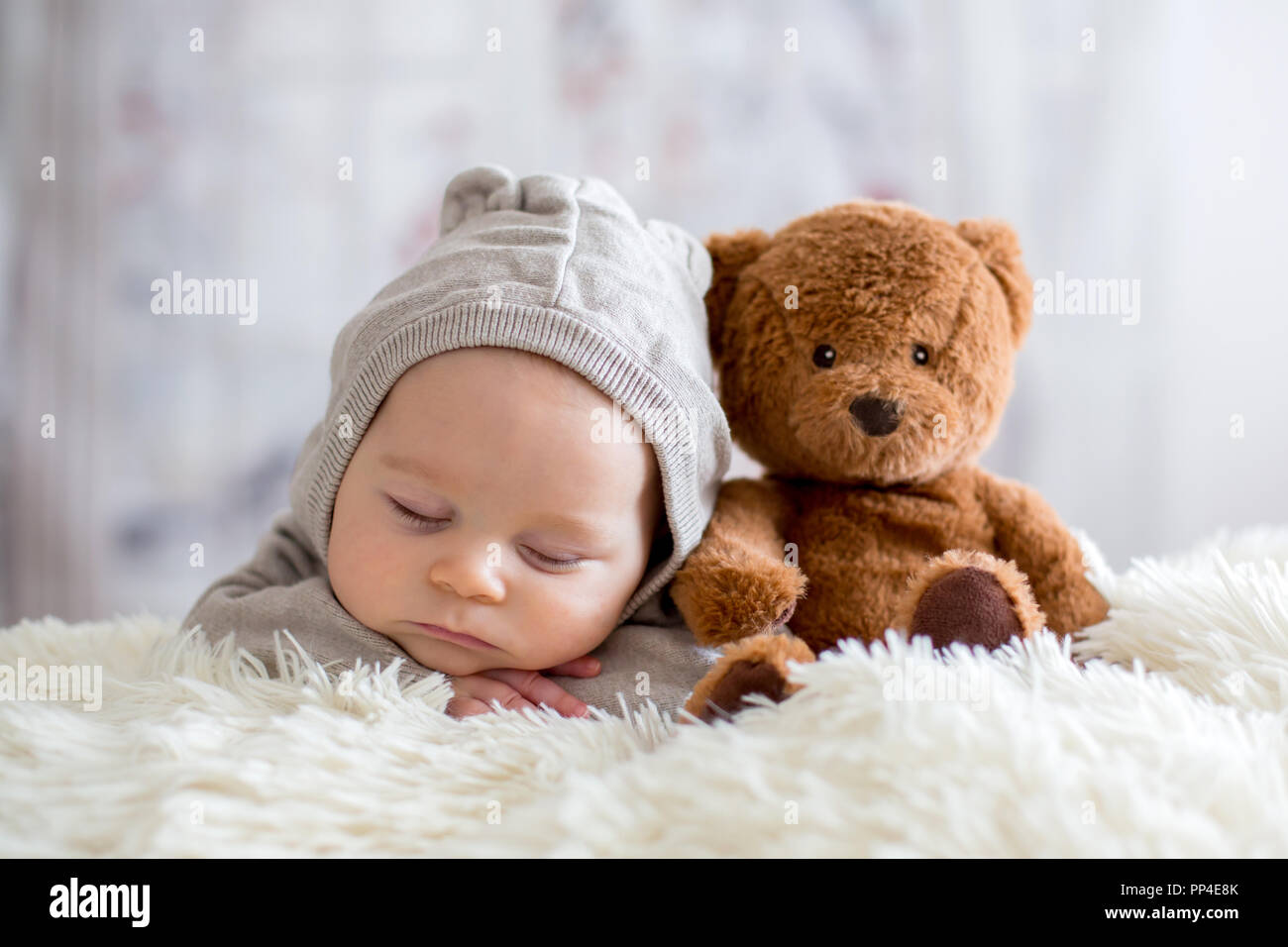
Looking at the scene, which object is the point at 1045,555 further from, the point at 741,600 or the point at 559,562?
the point at 559,562

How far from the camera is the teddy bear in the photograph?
972mm

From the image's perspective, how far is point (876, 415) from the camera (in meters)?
0.96

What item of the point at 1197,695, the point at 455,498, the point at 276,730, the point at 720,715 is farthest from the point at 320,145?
the point at 1197,695

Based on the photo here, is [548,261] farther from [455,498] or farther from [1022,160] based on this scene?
[1022,160]

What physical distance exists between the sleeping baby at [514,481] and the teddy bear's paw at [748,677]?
0.17 meters

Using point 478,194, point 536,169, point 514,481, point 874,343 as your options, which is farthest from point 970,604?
point 536,169

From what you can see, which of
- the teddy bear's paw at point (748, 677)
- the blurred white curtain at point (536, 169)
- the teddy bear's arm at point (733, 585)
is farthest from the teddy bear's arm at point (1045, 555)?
the blurred white curtain at point (536, 169)

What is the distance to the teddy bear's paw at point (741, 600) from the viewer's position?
0.87 m

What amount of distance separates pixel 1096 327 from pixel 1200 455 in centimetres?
31

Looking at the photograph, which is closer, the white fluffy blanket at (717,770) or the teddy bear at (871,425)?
the white fluffy blanket at (717,770)

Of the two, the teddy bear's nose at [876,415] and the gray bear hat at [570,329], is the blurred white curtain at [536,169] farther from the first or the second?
the teddy bear's nose at [876,415]

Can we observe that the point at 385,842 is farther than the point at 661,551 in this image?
No

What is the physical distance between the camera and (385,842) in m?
0.64

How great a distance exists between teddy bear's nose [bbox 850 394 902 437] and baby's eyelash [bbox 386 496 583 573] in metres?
0.31
